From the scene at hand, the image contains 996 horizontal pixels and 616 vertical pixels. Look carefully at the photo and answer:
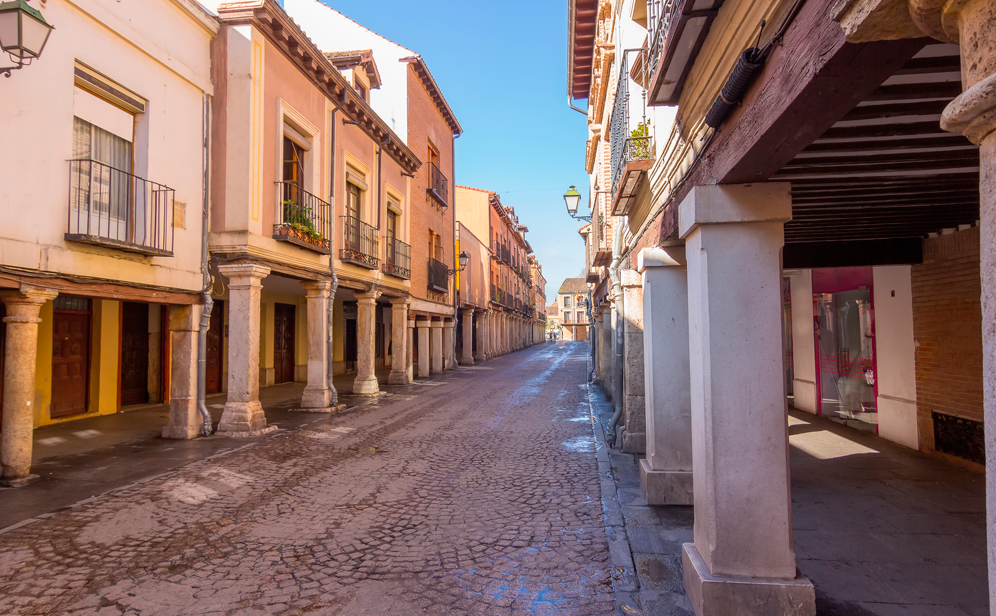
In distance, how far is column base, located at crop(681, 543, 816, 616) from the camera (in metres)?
3.01

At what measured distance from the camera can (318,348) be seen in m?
11.5

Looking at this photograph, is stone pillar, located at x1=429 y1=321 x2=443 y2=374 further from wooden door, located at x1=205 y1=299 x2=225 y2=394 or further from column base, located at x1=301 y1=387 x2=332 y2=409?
column base, located at x1=301 y1=387 x2=332 y2=409

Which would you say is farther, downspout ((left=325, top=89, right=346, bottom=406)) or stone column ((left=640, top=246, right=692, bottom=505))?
downspout ((left=325, top=89, right=346, bottom=406))

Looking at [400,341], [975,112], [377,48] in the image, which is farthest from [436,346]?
[975,112]

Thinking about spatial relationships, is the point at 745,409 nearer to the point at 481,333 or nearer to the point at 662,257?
the point at 662,257

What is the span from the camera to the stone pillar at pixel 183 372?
8.68 m

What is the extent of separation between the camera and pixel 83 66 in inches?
277

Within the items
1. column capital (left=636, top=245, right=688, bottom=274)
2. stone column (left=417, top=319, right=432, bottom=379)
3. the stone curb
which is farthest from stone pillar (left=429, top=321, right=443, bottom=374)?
column capital (left=636, top=245, right=688, bottom=274)

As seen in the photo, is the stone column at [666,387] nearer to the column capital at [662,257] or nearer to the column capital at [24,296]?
the column capital at [662,257]

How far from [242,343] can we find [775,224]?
8440 mm

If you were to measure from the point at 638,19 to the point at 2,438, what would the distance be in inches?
330

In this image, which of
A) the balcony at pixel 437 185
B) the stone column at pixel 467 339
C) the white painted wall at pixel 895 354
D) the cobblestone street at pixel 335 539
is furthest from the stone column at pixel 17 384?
the stone column at pixel 467 339

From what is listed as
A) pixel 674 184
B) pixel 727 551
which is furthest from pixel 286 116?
pixel 727 551

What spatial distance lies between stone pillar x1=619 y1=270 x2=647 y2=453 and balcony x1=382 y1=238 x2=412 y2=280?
30.6 ft
